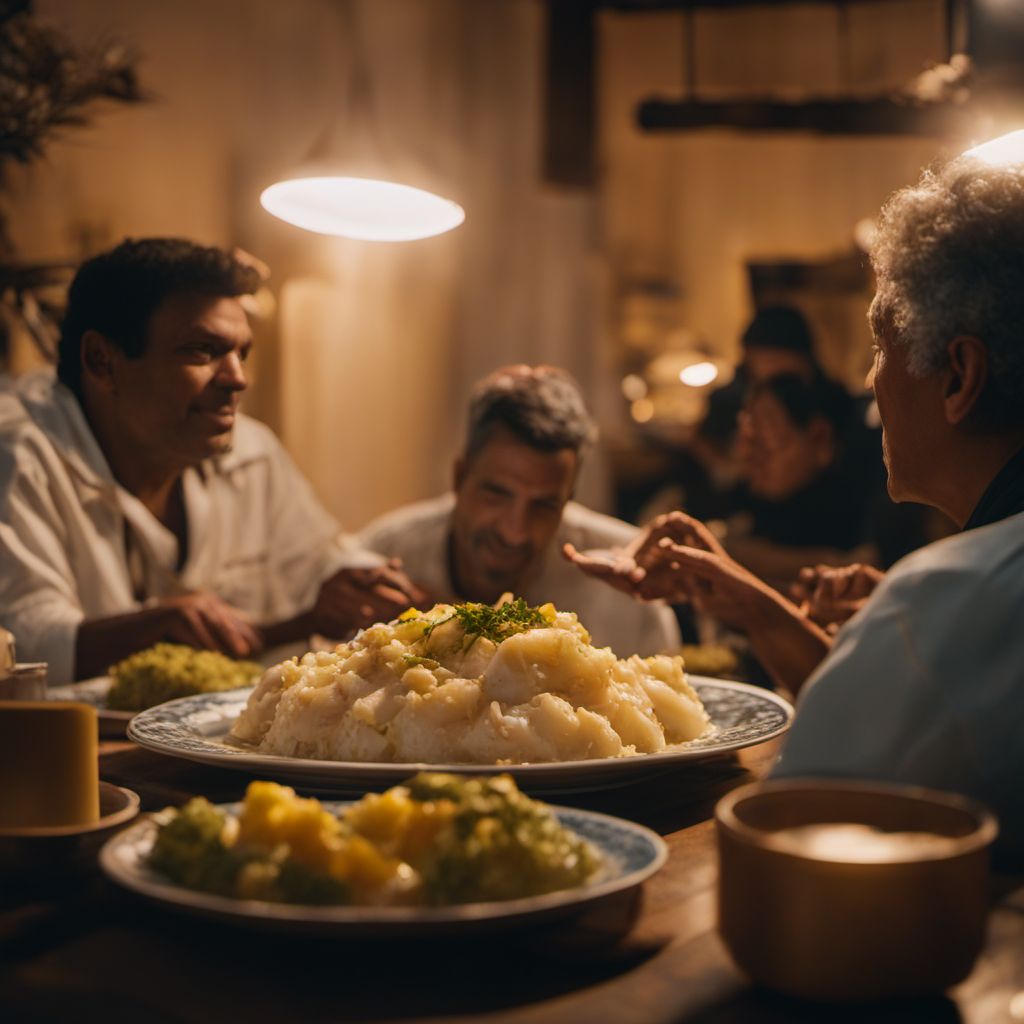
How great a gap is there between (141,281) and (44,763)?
2211 mm

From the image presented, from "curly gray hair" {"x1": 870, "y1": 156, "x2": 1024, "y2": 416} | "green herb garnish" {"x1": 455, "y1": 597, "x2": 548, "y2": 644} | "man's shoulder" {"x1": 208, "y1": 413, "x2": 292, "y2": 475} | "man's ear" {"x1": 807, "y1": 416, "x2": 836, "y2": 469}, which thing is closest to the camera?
"curly gray hair" {"x1": 870, "y1": 156, "x2": 1024, "y2": 416}

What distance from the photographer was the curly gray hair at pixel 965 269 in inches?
60.9

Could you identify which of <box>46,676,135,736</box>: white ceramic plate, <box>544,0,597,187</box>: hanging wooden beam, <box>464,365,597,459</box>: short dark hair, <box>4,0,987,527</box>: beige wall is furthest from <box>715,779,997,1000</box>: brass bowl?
<box>544,0,597,187</box>: hanging wooden beam

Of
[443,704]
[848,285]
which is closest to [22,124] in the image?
[443,704]

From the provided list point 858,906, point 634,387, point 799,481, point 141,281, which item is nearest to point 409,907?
point 858,906

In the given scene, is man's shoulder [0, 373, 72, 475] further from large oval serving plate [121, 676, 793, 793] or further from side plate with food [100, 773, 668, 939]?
side plate with food [100, 773, 668, 939]

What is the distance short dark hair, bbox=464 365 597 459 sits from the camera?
3457 millimetres

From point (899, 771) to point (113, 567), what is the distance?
2628mm

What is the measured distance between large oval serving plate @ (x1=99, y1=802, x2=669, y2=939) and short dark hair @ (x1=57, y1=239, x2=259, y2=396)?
7.60 feet

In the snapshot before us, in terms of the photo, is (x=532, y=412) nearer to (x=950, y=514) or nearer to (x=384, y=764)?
(x=950, y=514)

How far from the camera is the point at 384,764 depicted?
1597mm

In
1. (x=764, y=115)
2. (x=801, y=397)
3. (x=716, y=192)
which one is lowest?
(x=801, y=397)

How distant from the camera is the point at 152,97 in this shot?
452 centimetres

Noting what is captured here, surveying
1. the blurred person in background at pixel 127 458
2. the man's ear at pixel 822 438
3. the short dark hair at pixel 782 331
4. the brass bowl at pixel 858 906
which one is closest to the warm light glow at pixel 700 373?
the short dark hair at pixel 782 331
